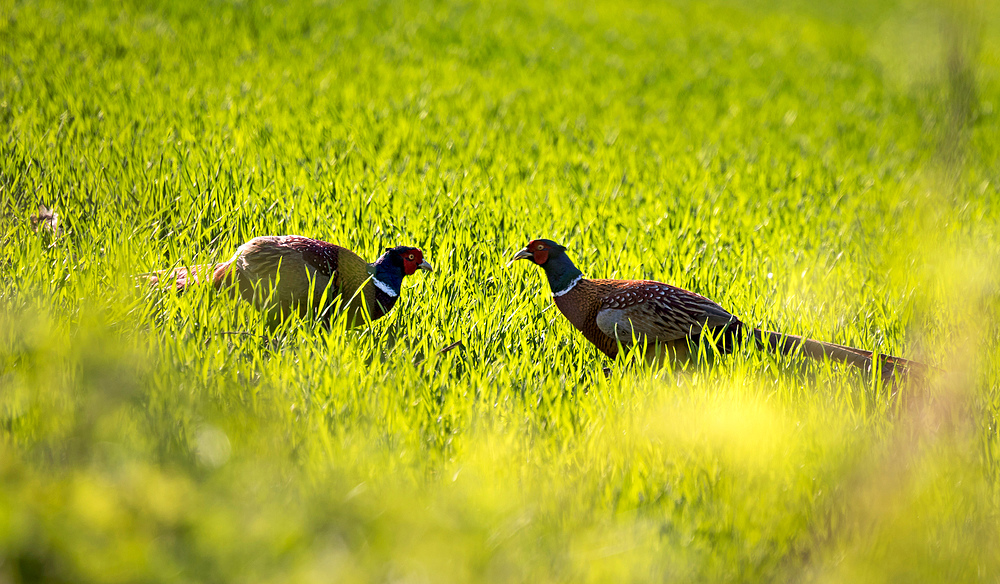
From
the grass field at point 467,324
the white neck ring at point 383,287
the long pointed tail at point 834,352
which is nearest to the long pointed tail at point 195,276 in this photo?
Answer: the grass field at point 467,324

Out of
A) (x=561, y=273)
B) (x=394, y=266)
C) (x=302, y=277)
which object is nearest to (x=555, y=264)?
(x=561, y=273)

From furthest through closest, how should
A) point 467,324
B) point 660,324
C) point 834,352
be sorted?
point 467,324 < point 660,324 < point 834,352

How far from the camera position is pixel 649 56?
11898mm

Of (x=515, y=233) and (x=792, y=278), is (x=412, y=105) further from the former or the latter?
(x=792, y=278)

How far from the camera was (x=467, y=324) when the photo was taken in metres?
3.59

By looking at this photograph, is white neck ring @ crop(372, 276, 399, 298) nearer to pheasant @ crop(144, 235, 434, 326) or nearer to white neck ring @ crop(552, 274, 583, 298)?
pheasant @ crop(144, 235, 434, 326)

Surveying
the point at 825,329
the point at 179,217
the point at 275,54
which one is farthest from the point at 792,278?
the point at 275,54

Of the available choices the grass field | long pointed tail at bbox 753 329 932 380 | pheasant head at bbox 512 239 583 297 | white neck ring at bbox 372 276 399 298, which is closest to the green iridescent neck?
pheasant head at bbox 512 239 583 297

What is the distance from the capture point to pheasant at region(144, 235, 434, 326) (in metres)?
3.39

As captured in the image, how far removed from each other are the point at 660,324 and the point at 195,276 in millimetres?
2260

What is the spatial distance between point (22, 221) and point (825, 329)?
438 cm

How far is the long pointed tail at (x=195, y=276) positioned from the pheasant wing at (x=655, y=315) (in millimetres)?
1807

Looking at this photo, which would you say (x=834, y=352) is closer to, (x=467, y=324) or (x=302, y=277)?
(x=467, y=324)

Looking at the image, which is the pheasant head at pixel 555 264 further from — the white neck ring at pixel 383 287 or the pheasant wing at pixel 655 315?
the white neck ring at pixel 383 287
